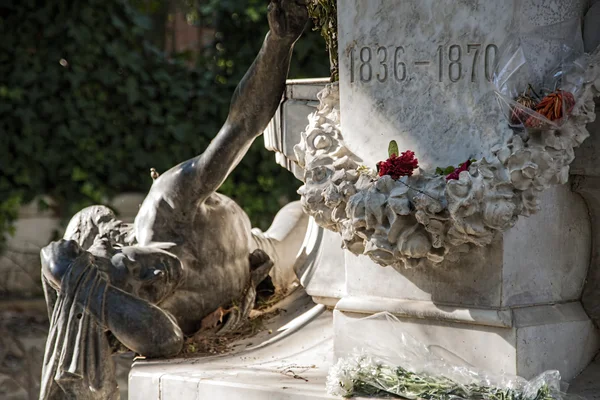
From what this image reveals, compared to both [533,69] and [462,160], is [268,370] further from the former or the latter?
[533,69]

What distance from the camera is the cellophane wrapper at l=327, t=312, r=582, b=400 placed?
284cm

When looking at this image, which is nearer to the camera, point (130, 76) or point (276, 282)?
point (276, 282)

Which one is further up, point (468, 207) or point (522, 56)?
point (522, 56)

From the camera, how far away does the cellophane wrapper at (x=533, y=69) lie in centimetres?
283

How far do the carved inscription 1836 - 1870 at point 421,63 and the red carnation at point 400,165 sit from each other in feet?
0.85

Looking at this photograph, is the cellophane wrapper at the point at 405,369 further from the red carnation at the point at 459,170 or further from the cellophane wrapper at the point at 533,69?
the cellophane wrapper at the point at 533,69

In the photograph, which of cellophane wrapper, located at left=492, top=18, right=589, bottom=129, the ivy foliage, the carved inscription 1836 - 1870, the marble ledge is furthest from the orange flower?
the ivy foliage

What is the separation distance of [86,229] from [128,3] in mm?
2901

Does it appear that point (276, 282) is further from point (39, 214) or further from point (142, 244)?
point (39, 214)

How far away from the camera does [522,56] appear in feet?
9.33

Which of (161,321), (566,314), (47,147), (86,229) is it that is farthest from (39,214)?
(566,314)

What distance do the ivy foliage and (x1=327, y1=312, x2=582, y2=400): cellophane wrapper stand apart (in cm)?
358

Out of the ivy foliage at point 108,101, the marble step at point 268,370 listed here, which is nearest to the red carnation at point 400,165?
the marble step at point 268,370

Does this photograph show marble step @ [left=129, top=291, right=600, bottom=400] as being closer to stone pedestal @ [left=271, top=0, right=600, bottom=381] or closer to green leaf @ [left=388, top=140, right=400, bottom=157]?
stone pedestal @ [left=271, top=0, right=600, bottom=381]
